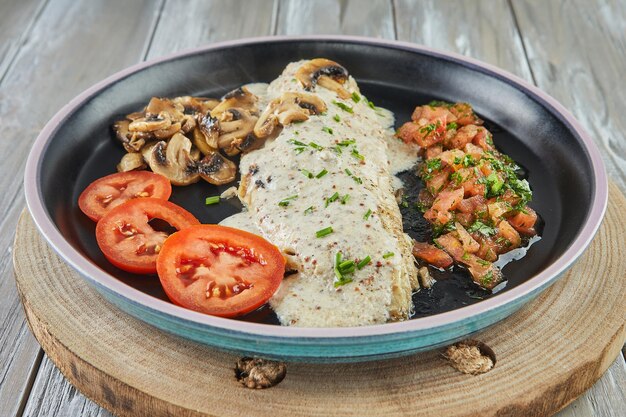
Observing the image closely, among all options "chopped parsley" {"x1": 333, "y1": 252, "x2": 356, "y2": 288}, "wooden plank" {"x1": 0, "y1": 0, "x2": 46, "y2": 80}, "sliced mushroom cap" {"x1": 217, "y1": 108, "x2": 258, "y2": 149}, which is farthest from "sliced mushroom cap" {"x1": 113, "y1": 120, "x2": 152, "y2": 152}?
"wooden plank" {"x1": 0, "y1": 0, "x2": 46, "y2": 80}

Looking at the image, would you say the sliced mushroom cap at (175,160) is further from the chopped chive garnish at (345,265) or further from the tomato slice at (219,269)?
the chopped chive garnish at (345,265)

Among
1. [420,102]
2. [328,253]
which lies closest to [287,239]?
[328,253]

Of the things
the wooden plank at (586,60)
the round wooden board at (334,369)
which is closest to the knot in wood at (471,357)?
the round wooden board at (334,369)

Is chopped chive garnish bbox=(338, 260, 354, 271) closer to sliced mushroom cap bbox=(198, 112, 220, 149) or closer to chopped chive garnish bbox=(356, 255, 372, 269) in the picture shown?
chopped chive garnish bbox=(356, 255, 372, 269)

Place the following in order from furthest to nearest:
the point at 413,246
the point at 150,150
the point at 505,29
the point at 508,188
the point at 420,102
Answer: the point at 505,29
the point at 420,102
the point at 150,150
the point at 508,188
the point at 413,246

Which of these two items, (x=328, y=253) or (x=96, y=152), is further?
(x=96, y=152)

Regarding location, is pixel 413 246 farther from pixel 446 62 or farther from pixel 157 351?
pixel 446 62
